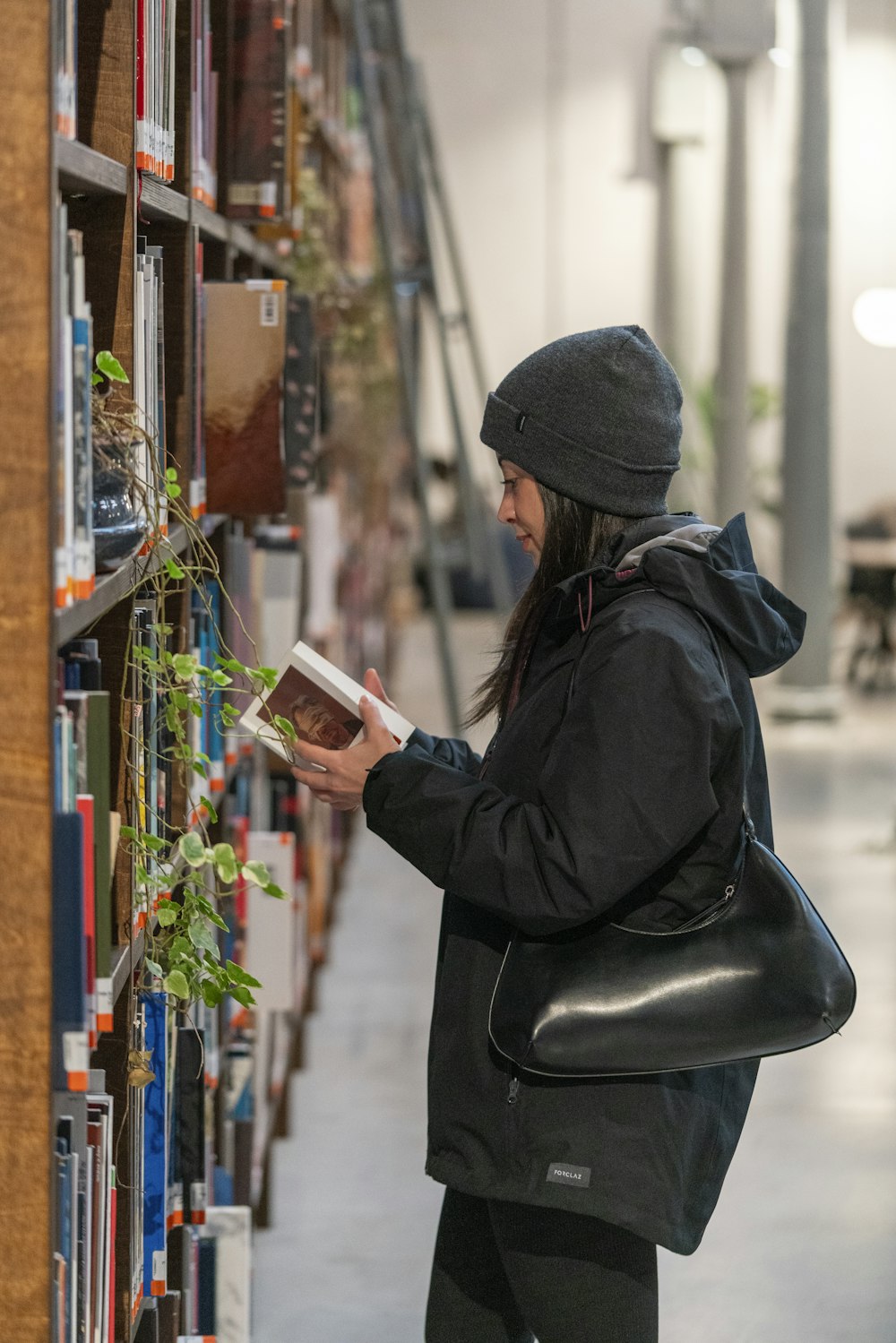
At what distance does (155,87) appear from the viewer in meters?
1.89

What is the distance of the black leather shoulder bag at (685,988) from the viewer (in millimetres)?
1655

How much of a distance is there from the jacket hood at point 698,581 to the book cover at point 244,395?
33.7 inches

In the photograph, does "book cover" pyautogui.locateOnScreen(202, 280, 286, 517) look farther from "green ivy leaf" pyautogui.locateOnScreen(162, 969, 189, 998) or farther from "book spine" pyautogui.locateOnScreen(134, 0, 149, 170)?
"green ivy leaf" pyautogui.locateOnScreen(162, 969, 189, 998)

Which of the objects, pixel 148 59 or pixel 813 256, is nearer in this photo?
pixel 148 59

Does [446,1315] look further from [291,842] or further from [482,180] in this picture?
[482,180]

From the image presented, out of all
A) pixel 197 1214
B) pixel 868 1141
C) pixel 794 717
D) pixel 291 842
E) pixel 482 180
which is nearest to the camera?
pixel 197 1214

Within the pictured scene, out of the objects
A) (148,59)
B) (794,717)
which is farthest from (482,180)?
(148,59)

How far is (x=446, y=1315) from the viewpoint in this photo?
1.90m

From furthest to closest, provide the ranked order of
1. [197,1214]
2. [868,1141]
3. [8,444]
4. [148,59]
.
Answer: [868,1141] → [197,1214] → [148,59] → [8,444]

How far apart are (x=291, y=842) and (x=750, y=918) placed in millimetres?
1332

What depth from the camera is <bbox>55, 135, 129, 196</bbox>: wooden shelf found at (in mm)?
1371

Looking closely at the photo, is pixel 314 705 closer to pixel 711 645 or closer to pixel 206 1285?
pixel 711 645

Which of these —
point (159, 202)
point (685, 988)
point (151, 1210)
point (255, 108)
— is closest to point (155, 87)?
point (159, 202)

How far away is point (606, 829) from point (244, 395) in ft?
3.63
